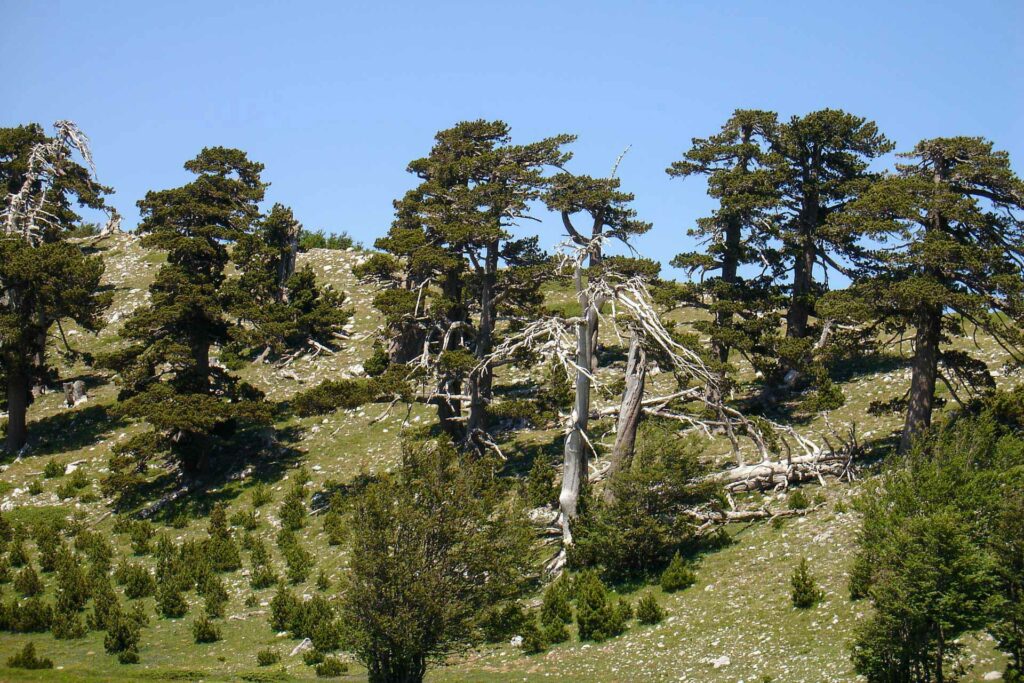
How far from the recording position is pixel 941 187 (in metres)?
30.3

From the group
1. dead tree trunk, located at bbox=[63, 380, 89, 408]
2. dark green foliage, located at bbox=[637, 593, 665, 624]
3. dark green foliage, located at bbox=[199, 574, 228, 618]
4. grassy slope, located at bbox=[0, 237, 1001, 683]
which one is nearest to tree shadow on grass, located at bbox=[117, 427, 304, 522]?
grassy slope, located at bbox=[0, 237, 1001, 683]

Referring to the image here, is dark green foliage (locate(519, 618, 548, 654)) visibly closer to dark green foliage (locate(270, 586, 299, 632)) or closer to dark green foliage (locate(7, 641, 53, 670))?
dark green foliage (locate(270, 586, 299, 632))

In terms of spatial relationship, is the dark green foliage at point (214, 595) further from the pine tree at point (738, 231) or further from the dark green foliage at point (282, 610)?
the pine tree at point (738, 231)

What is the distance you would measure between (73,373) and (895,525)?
4831cm

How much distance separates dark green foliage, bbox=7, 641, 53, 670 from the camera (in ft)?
83.8

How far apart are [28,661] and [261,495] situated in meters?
13.4

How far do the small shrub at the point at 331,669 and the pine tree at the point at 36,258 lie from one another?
27329mm

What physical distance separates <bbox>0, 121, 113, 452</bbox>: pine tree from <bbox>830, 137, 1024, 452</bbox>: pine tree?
1326 inches

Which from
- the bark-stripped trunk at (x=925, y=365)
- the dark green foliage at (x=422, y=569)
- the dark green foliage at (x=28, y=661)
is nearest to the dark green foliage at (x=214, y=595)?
the dark green foliage at (x=28, y=661)

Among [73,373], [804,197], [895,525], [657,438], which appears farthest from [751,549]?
[73,373]

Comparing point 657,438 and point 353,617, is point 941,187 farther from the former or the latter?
point 353,617

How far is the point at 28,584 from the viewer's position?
3238 centimetres

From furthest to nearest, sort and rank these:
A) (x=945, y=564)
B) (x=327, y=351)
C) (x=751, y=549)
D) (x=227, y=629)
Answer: (x=327, y=351)
(x=227, y=629)
(x=751, y=549)
(x=945, y=564)

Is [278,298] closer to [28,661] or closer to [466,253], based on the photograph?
[466,253]
